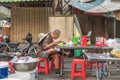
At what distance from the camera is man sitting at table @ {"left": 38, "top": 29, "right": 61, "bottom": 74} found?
11.3 meters

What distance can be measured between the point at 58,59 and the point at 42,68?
31.6 inches

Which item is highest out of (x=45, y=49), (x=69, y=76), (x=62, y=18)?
(x=62, y=18)

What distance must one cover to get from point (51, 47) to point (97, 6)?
5171mm

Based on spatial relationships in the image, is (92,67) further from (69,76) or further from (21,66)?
(21,66)

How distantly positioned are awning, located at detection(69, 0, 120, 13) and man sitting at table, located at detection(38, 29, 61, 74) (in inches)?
139

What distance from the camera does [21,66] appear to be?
8961 millimetres

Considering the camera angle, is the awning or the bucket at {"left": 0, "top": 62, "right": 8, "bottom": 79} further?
the awning

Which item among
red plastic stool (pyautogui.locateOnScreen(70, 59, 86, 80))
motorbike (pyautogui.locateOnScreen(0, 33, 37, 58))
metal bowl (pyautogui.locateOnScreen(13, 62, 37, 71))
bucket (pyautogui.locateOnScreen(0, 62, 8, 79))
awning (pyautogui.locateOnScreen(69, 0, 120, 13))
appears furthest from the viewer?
motorbike (pyautogui.locateOnScreen(0, 33, 37, 58))

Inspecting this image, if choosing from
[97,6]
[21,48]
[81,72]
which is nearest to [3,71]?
[81,72]

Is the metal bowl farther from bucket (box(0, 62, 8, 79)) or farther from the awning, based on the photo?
the awning

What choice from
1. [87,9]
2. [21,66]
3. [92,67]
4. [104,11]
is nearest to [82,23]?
[87,9]

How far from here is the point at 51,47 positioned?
11445 millimetres

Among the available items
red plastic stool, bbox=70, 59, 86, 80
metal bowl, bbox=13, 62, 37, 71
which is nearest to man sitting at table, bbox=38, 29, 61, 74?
red plastic stool, bbox=70, 59, 86, 80

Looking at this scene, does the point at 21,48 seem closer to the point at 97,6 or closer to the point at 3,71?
the point at 97,6
